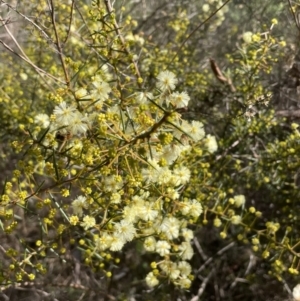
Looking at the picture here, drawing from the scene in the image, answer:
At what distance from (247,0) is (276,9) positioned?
340 mm

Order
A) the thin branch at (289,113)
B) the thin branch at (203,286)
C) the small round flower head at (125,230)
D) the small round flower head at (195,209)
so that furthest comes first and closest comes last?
the thin branch at (203,286)
the thin branch at (289,113)
the small round flower head at (195,209)
the small round flower head at (125,230)

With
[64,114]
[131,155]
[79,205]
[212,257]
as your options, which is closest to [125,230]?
[79,205]

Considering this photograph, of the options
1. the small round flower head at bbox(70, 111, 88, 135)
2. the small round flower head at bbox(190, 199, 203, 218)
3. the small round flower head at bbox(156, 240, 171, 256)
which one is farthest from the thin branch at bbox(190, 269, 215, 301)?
the small round flower head at bbox(70, 111, 88, 135)

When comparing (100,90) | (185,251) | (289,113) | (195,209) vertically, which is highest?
(289,113)

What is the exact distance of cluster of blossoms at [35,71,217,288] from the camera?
4.99 feet

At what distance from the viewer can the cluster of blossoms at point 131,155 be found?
1521 mm

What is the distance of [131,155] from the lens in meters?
1.56

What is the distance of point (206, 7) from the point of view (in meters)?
3.41

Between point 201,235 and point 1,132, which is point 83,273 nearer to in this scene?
point 201,235

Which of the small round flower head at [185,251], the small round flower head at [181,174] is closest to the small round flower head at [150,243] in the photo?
the small round flower head at [185,251]

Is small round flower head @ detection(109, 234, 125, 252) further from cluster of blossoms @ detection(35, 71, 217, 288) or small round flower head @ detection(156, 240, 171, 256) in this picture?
small round flower head @ detection(156, 240, 171, 256)

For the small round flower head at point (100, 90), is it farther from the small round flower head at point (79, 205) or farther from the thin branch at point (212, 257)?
the thin branch at point (212, 257)

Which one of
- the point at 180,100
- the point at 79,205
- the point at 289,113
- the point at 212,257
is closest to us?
the point at 180,100

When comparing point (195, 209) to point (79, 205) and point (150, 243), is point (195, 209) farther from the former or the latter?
point (79, 205)
